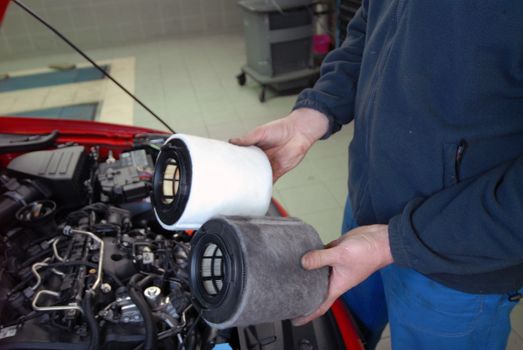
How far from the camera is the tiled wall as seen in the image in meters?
5.46

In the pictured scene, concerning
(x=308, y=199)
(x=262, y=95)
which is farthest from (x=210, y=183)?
(x=262, y=95)

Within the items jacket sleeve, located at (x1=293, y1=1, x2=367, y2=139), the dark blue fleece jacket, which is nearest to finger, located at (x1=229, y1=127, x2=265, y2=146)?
jacket sleeve, located at (x1=293, y1=1, x2=367, y2=139)

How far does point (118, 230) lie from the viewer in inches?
45.1

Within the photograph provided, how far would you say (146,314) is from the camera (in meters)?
0.86

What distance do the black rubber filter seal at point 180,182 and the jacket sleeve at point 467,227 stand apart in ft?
1.25

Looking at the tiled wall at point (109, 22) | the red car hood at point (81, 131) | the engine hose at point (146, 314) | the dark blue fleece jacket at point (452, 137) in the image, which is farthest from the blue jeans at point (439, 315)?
the tiled wall at point (109, 22)

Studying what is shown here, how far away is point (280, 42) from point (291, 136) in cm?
264

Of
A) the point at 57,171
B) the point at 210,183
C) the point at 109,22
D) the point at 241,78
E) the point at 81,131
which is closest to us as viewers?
the point at 210,183

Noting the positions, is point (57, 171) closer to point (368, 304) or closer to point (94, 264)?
point (94, 264)

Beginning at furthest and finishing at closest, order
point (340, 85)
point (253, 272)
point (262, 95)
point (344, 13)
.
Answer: point (262, 95)
point (344, 13)
point (340, 85)
point (253, 272)

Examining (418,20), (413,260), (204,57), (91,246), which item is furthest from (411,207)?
(204,57)

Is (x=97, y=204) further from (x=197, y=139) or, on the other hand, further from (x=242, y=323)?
(x=242, y=323)

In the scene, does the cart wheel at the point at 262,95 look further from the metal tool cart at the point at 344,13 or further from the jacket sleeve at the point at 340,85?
the jacket sleeve at the point at 340,85

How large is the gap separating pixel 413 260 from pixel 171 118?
309 centimetres
